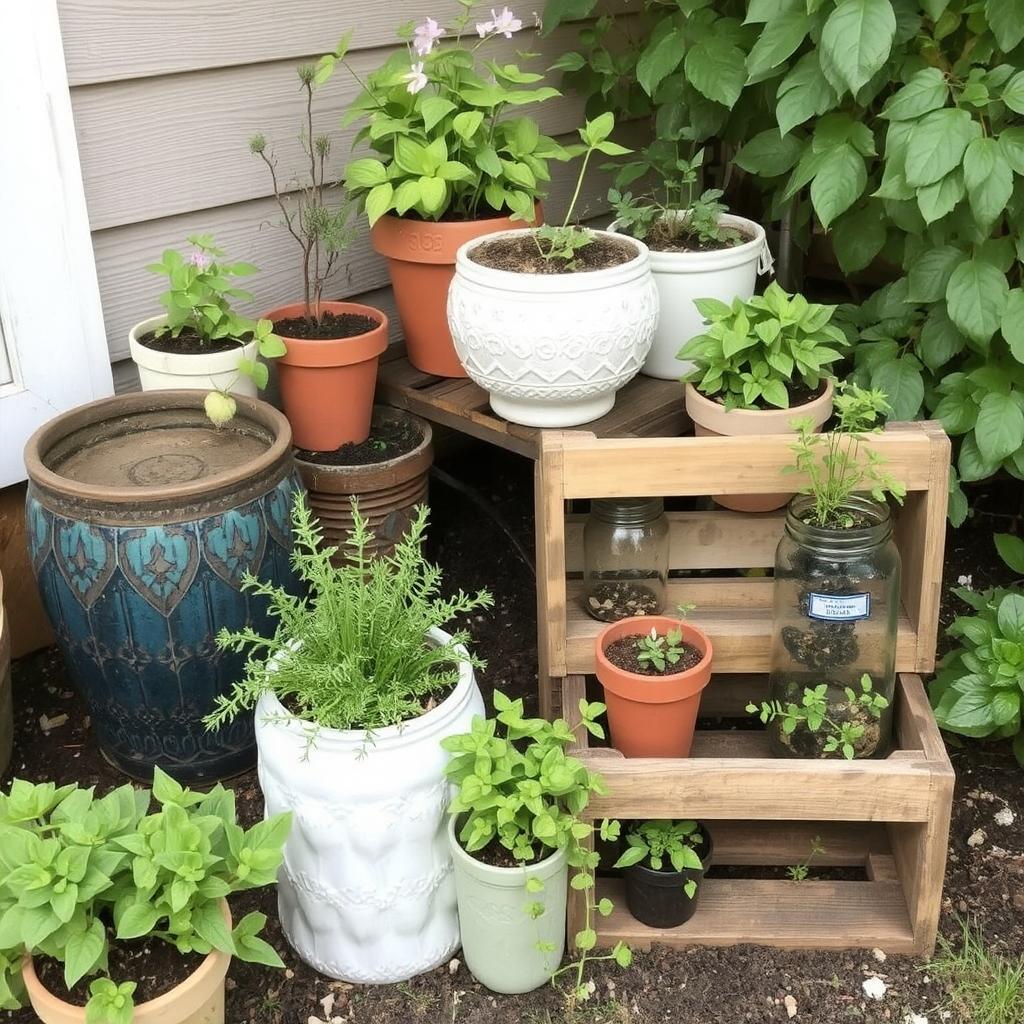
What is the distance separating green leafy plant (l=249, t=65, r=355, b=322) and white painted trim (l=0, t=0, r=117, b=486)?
31 cm

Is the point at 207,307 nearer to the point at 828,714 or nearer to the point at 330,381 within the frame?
the point at 330,381

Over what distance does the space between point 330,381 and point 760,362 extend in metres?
0.70

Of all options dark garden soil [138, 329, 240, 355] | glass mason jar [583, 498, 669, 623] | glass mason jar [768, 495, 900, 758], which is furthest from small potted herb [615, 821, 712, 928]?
dark garden soil [138, 329, 240, 355]

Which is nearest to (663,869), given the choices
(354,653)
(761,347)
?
(354,653)

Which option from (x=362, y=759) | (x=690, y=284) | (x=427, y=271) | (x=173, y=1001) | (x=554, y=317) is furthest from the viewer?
(x=427, y=271)

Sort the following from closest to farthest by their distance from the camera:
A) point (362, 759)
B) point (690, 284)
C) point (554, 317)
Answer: point (362, 759) < point (554, 317) < point (690, 284)

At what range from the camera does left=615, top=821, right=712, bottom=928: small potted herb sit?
1650 mm

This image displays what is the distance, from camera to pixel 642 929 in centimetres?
169

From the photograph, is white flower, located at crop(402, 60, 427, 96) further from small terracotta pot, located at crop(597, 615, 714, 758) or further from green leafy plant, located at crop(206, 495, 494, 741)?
small terracotta pot, located at crop(597, 615, 714, 758)

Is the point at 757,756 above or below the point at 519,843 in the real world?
below

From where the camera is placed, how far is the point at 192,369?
6.35ft

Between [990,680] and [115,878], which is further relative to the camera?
[990,680]

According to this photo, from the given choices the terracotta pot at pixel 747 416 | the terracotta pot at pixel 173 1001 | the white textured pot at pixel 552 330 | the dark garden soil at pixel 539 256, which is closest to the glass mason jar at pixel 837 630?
the terracotta pot at pixel 747 416

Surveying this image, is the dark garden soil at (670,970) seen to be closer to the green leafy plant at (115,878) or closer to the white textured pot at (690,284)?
the green leafy plant at (115,878)
